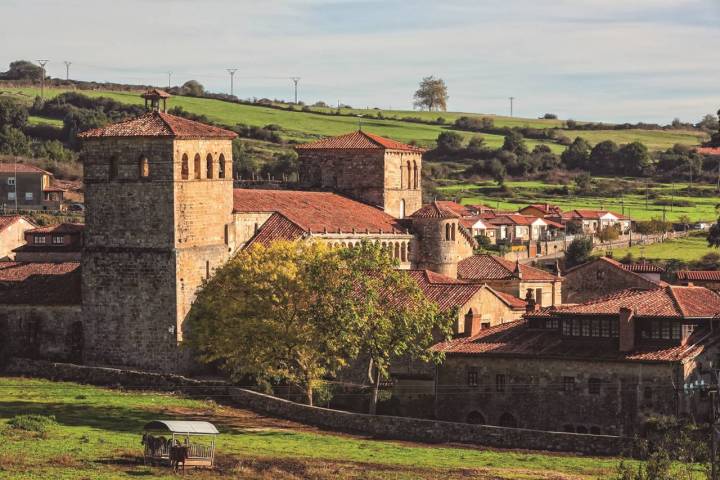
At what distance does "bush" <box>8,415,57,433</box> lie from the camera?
57.9 meters

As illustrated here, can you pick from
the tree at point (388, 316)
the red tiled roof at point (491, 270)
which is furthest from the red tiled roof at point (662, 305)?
the red tiled roof at point (491, 270)

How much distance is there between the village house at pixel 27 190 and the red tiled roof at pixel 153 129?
59225mm

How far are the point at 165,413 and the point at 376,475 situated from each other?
1405 centimetres

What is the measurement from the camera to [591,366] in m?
61.9

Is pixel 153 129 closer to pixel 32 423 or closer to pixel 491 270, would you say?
pixel 32 423

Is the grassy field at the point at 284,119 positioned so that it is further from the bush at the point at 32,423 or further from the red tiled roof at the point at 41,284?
the bush at the point at 32,423

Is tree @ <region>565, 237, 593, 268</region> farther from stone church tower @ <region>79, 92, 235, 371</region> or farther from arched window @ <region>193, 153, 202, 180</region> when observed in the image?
arched window @ <region>193, 153, 202, 180</region>

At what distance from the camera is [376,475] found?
2080 inches

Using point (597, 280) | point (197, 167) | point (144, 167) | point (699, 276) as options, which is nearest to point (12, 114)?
point (597, 280)

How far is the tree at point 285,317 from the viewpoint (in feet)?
214

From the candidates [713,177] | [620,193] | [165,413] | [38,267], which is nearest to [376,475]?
[165,413]

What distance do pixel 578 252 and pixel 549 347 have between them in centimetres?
5948

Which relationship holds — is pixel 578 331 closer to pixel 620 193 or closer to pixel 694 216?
pixel 694 216

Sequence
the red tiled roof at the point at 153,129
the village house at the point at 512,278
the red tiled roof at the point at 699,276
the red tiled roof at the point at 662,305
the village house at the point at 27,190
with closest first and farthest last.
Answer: the red tiled roof at the point at 662,305 → the red tiled roof at the point at 153,129 → the village house at the point at 512,278 → the red tiled roof at the point at 699,276 → the village house at the point at 27,190
